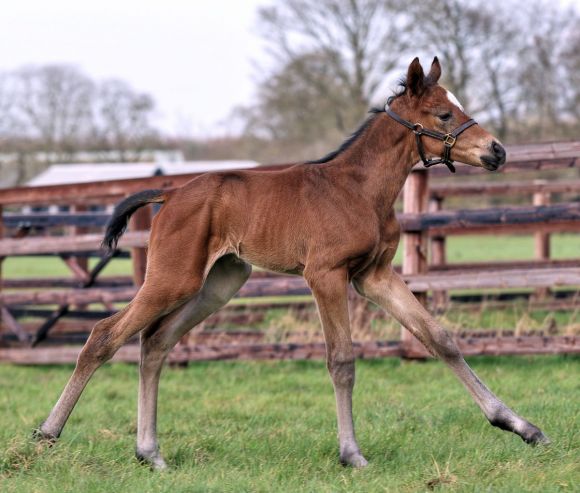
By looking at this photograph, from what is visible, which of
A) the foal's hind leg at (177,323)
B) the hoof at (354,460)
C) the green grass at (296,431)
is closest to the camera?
the green grass at (296,431)

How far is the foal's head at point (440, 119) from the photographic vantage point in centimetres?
461

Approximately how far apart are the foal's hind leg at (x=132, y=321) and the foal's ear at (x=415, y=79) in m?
1.53

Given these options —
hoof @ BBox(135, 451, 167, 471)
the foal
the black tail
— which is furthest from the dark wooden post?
hoof @ BBox(135, 451, 167, 471)

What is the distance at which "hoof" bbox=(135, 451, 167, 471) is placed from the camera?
441 cm

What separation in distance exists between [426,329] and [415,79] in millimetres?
1400

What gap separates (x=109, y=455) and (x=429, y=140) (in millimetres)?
2488

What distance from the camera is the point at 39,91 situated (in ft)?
165

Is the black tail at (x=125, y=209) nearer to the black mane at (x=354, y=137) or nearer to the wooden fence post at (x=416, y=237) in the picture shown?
the black mane at (x=354, y=137)

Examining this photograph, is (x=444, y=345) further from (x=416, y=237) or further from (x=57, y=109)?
(x=57, y=109)

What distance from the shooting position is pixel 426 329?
4707mm

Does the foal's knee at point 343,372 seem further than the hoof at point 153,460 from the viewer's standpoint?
Yes

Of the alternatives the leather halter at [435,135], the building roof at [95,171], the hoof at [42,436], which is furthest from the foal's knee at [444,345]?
the building roof at [95,171]

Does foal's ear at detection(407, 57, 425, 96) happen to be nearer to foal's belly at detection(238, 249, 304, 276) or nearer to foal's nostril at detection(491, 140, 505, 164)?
foal's nostril at detection(491, 140, 505, 164)

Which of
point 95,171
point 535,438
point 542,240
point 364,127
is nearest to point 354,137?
point 364,127
